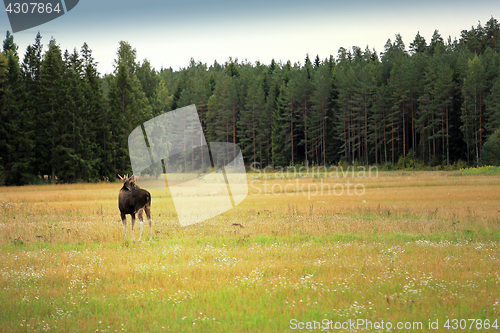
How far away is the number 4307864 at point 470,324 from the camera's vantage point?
678 centimetres

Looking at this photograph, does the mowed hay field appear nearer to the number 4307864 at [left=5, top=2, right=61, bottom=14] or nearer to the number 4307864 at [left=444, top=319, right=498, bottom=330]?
the number 4307864 at [left=444, top=319, right=498, bottom=330]

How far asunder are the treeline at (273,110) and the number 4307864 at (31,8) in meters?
43.3

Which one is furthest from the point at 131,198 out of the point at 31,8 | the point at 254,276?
the point at 31,8

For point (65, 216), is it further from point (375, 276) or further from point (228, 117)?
point (228, 117)

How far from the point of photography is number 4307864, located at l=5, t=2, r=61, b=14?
1304 centimetres

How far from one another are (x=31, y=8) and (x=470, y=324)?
599 inches

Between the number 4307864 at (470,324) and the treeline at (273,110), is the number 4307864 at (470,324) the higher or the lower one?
the lower one

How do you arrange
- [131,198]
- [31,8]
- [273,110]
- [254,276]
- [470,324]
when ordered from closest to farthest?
[470,324]
[254,276]
[131,198]
[31,8]
[273,110]

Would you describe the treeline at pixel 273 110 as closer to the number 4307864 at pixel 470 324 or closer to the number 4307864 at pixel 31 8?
the number 4307864 at pixel 31 8

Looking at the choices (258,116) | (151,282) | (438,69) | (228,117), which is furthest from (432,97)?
(151,282)

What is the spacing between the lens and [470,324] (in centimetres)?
691

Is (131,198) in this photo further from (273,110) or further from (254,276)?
(273,110)

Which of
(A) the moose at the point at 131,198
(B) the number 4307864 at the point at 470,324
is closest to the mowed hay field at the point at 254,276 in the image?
(B) the number 4307864 at the point at 470,324

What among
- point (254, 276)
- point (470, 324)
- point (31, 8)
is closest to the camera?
point (470, 324)
